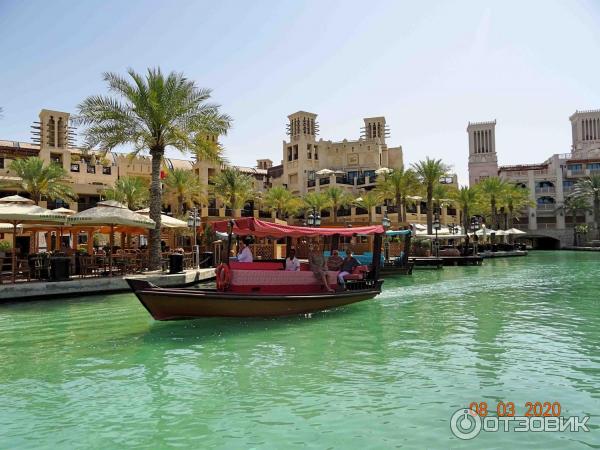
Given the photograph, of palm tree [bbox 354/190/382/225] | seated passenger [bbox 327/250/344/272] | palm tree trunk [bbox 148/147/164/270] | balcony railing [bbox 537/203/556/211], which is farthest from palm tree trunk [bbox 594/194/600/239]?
seated passenger [bbox 327/250/344/272]

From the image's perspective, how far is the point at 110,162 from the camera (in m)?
53.8

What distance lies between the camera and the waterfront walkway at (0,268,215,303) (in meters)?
17.1

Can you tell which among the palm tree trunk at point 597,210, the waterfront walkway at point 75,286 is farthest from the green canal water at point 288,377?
the palm tree trunk at point 597,210

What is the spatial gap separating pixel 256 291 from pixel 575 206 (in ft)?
240

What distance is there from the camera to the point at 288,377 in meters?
8.15

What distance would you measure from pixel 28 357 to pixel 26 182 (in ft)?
103

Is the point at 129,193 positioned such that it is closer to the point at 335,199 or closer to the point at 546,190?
the point at 335,199

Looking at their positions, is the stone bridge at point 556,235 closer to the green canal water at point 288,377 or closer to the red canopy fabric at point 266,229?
the red canopy fabric at point 266,229

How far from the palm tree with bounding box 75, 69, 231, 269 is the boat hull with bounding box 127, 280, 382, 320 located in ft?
36.0

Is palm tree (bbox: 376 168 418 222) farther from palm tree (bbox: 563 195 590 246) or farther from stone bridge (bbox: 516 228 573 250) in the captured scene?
palm tree (bbox: 563 195 590 246)

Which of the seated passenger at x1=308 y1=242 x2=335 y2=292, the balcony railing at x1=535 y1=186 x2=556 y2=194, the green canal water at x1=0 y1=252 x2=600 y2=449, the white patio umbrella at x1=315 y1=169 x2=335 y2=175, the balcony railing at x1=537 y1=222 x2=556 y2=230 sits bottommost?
the green canal water at x1=0 y1=252 x2=600 y2=449

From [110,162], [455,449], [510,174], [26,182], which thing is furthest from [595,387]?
[510,174]

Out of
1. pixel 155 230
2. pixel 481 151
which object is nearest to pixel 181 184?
pixel 155 230

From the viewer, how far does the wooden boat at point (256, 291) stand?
473 inches
